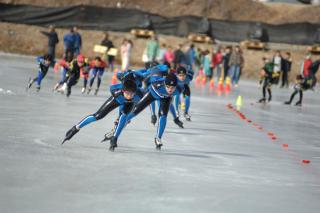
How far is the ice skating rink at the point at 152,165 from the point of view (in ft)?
22.8

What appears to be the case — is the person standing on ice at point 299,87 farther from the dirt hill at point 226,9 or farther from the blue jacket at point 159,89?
the dirt hill at point 226,9

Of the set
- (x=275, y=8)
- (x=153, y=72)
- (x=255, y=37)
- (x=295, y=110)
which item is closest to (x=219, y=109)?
(x=295, y=110)

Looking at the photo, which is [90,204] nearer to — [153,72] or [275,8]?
[153,72]

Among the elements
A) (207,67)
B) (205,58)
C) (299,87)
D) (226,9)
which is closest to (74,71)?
(299,87)

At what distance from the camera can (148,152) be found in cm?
1041

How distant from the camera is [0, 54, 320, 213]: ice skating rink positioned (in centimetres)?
695

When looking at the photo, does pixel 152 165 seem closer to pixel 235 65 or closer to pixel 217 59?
pixel 235 65

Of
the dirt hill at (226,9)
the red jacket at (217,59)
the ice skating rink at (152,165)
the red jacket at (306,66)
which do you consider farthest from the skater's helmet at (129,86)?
the dirt hill at (226,9)

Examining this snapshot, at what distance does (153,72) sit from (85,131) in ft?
4.55

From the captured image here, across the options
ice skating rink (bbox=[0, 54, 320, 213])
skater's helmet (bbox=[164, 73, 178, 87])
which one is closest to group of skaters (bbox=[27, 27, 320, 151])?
skater's helmet (bbox=[164, 73, 178, 87])

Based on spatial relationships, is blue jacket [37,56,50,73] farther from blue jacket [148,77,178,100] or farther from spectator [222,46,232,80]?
spectator [222,46,232,80]

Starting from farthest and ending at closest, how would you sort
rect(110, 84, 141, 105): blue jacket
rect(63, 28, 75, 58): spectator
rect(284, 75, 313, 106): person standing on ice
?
rect(63, 28, 75, 58): spectator
rect(284, 75, 313, 106): person standing on ice
rect(110, 84, 141, 105): blue jacket

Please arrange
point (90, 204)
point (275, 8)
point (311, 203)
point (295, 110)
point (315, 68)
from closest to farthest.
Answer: point (90, 204), point (311, 203), point (295, 110), point (315, 68), point (275, 8)

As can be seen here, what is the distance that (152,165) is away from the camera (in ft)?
30.2
